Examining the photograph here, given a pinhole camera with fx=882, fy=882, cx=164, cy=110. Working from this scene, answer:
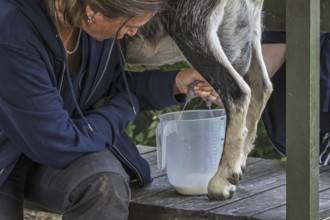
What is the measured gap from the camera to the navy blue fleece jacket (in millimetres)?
3312

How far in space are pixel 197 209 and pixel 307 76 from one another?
82 centimetres

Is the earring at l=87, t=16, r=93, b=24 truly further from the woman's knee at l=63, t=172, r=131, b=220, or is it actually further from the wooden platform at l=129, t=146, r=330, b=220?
the wooden platform at l=129, t=146, r=330, b=220

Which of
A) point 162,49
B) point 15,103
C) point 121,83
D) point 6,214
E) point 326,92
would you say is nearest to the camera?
point 15,103

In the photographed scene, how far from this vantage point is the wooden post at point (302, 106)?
132 inches

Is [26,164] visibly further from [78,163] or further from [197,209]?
[197,209]

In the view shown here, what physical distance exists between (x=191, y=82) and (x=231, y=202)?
1.85 ft

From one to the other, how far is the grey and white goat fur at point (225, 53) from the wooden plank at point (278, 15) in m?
0.05

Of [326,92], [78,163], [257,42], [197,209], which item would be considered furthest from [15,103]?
[326,92]

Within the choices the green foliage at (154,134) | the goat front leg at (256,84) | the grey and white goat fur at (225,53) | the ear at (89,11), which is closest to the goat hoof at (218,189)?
the grey and white goat fur at (225,53)

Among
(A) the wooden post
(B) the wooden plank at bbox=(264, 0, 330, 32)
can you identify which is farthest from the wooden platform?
(B) the wooden plank at bbox=(264, 0, 330, 32)

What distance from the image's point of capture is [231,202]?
393 centimetres

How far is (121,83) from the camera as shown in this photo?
3.91m

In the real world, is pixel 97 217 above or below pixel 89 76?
below

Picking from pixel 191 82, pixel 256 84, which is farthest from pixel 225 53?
pixel 256 84
